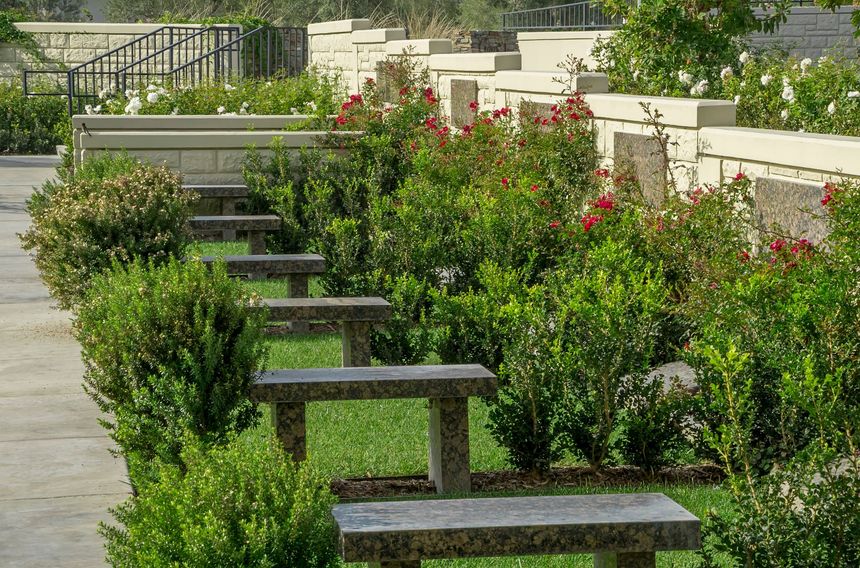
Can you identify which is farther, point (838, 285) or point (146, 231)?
point (146, 231)

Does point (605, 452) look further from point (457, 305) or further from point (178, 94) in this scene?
point (178, 94)

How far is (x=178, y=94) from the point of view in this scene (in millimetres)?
17281

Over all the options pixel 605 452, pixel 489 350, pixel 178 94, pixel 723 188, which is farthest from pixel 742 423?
pixel 178 94

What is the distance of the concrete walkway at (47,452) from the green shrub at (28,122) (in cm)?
1699

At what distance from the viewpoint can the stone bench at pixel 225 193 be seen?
42.1ft

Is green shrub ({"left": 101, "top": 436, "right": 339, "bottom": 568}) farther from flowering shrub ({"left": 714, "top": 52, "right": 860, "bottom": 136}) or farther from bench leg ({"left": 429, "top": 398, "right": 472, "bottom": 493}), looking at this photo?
flowering shrub ({"left": 714, "top": 52, "right": 860, "bottom": 136})

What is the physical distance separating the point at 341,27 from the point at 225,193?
788 centimetres

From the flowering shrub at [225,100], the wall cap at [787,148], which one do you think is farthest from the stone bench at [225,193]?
the wall cap at [787,148]

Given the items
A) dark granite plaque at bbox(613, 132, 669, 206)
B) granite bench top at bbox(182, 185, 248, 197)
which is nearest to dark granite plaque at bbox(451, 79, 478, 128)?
granite bench top at bbox(182, 185, 248, 197)

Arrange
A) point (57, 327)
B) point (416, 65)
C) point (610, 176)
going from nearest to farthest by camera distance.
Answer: point (57, 327)
point (610, 176)
point (416, 65)

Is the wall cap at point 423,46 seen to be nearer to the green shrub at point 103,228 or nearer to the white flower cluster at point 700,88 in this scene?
the white flower cluster at point 700,88

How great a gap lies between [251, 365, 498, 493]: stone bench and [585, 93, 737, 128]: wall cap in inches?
157

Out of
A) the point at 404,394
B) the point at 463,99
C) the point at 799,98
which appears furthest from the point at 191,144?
the point at 404,394

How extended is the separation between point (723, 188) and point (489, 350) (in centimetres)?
222
